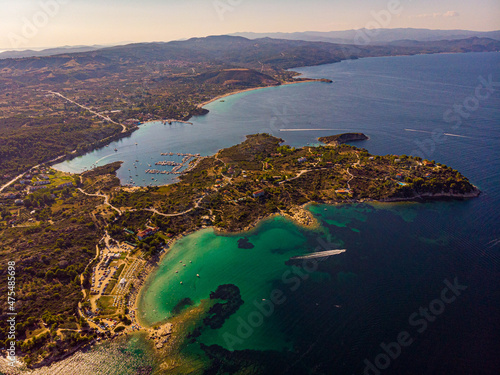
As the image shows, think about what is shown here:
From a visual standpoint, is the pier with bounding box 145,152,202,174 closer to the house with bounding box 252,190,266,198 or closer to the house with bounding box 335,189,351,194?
the house with bounding box 252,190,266,198

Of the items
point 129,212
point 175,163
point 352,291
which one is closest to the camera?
point 352,291

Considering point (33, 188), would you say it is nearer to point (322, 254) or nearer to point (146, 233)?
point (146, 233)

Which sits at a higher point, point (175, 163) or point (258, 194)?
point (175, 163)

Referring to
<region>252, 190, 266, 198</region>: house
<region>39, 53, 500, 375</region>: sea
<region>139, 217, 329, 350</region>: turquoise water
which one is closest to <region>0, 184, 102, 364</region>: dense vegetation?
<region>39, 53, 500, 375</region>: sea

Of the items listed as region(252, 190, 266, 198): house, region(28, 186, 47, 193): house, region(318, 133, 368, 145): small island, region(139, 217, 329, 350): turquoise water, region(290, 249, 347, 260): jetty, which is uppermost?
region(318, 133, 368, 145): small island

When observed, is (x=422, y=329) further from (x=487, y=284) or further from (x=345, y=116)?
(x=345, y=116)

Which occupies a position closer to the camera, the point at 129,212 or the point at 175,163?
the point at 129,212

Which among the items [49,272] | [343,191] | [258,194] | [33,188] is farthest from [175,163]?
[343,191]

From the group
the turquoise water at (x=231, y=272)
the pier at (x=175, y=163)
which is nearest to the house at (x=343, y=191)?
the turquoise water at (x=231, y=272)

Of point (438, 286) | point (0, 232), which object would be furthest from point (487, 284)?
point (0, 232)

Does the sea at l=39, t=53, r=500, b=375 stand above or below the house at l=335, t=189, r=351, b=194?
below

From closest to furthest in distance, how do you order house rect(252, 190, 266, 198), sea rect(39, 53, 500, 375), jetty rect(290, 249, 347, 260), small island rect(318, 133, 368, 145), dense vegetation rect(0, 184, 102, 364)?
sea rect(39, 53, 500, 375) → dense vegetation rect(0, 184, 102, 364) → jetty rect(290, 249, 347, 260) → house rect(252, 190, 266, 198) → small island rect(318, 133, 368, 145)
